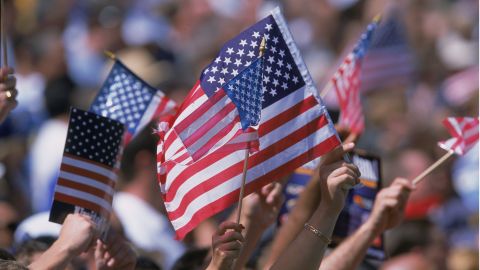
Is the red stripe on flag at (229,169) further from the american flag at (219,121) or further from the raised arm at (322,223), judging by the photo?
the raised arm at (322,223)

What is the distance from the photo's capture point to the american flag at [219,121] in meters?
5.47

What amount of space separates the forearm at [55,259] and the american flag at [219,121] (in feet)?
1.83

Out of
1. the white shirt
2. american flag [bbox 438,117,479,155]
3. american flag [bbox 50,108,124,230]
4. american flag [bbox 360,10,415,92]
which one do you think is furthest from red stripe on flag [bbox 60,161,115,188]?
american flag [bbox 360,10,415,92]

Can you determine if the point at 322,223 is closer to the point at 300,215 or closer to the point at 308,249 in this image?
the point at 308,249

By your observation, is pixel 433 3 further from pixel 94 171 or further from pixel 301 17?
pixel 94 171

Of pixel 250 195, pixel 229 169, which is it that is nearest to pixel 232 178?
pixel 229 169

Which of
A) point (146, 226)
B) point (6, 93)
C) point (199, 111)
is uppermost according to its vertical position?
point (6, 93)

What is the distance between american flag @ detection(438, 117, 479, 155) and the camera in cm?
677

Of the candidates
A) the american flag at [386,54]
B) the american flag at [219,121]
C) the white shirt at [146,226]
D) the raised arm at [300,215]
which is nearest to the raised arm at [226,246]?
the american flag at [219,121]

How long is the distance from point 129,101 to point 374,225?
61.1 inches

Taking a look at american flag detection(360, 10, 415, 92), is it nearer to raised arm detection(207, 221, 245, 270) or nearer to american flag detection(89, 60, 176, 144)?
american flag detection(89, 60, 176, 144)

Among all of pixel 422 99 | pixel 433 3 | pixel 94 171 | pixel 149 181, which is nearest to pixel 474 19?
pixel 433 3

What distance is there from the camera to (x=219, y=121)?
560cm

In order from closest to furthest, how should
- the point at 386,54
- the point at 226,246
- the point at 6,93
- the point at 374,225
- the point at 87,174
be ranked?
the point at 226,246 → the point at 6,93 → the point at 87,174 → the point at 374,225 → the point at 386,54
